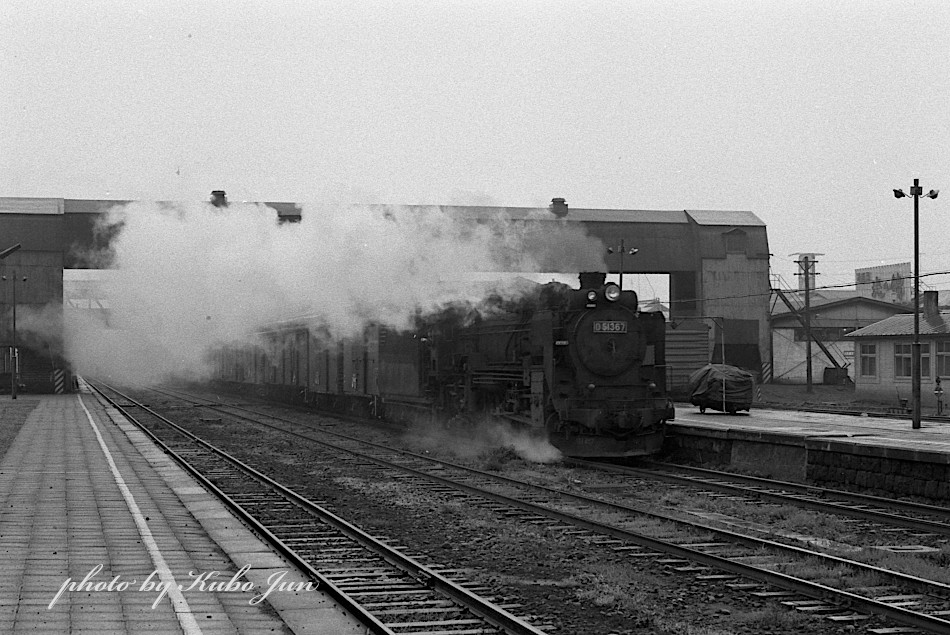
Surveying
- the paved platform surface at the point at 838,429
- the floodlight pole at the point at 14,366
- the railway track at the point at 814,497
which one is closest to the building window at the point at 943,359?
the paved platform surface at the point at 838,429

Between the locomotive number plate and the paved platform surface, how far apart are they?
3260 millimetres

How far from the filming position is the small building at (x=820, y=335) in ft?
215

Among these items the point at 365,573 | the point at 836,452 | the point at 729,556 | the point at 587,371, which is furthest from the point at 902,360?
the point at 365,573

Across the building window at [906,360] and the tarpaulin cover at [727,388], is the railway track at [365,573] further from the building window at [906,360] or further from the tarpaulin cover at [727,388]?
the building window at [906,360]

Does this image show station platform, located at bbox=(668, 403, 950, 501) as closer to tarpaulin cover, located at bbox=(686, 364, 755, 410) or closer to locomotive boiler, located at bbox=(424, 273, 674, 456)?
locomotive boiler, located at bbox=(424, 273, 674, 456)

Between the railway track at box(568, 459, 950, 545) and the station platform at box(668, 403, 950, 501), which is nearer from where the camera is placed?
the railway track at box(568, 459, 950, 545)

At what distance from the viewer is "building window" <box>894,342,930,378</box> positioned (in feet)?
125

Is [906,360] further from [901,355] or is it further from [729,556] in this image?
[729,556]

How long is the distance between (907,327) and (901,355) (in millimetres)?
1064

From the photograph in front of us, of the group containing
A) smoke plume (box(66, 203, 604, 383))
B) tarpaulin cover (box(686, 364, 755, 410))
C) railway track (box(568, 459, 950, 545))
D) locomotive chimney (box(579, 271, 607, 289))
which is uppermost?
smoke plume (box(66, 203, 604, 383))

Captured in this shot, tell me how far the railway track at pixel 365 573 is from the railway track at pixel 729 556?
7.71 ft

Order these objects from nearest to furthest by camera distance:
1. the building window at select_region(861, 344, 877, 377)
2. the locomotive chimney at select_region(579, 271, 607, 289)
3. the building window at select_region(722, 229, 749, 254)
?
the locomotive chimney at select_region(579, 271, 607, 289) → the building window at select_region(861, 344, 877, 377) → the building window at select_region(722, 229, 749, 254)

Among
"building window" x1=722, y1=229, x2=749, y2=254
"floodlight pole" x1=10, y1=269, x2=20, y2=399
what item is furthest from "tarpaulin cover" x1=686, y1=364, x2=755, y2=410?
"floodlight pole" x1=10, y1=269, x2=20, y2=399

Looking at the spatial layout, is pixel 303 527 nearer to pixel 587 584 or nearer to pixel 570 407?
pixel 587 584
